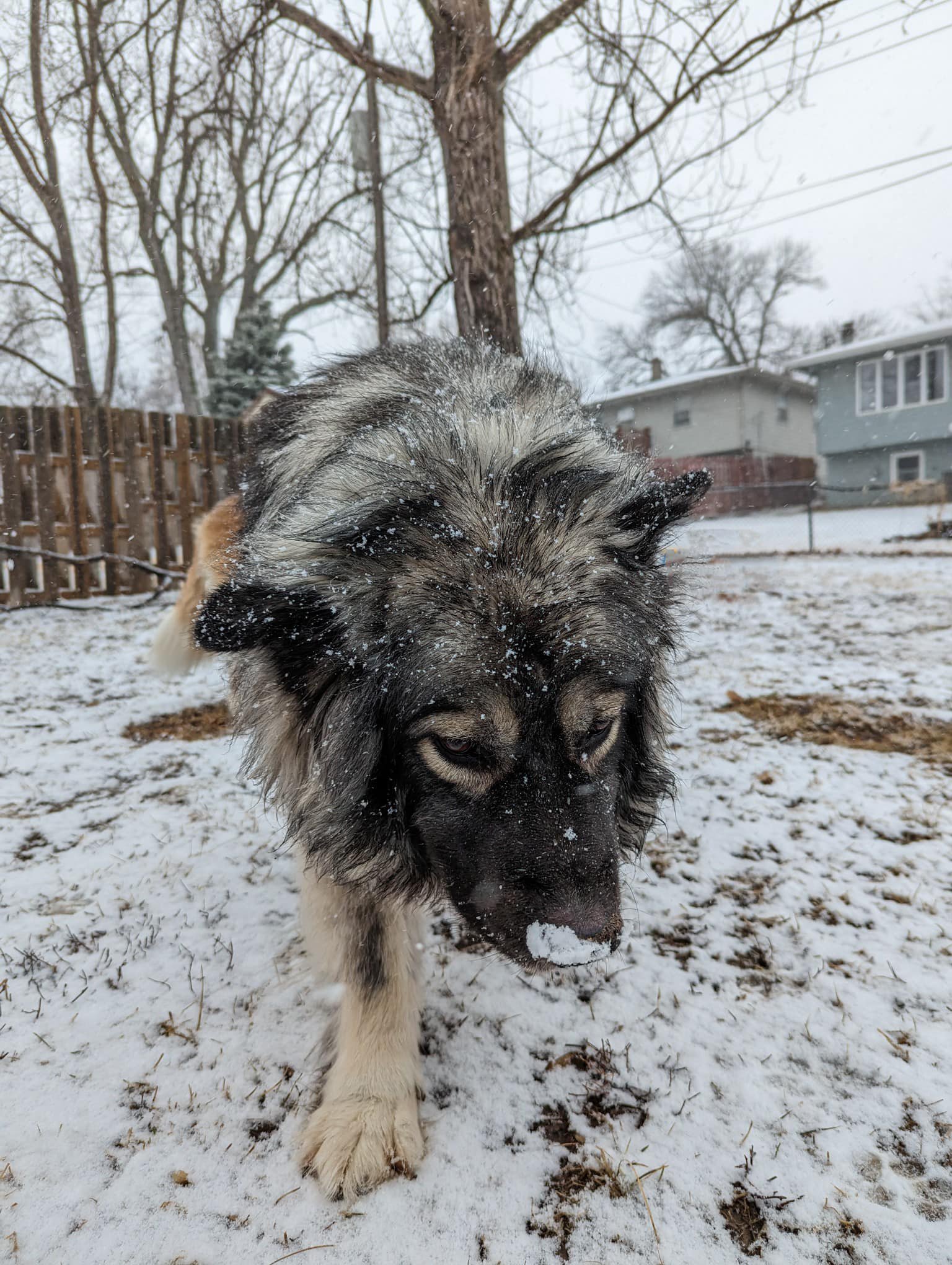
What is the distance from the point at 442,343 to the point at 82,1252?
2687mm

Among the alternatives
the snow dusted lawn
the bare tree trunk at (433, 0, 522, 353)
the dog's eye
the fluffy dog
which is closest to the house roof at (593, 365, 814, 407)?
the bare tree trunk at (433, 0, 522, 353)

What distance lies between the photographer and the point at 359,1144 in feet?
5.05

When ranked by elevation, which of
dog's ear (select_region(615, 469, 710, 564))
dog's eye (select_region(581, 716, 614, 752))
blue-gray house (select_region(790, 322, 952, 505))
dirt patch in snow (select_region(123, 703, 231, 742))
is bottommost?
dirt patch in snow (select_region(123, 703, 231, 742))

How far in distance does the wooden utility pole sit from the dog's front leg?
815 centimetres

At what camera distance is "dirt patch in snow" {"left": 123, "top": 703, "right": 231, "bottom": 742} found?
4.25 m

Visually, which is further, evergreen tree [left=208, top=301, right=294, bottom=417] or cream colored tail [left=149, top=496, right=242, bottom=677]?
Answer: evergreen tree [left=208, top=301, right=294, bottom=417]

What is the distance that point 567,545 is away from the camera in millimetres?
1662

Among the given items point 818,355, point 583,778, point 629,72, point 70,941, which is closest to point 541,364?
point 583,778

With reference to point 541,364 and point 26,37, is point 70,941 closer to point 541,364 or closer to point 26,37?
point 541,364

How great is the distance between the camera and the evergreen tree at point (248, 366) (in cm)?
1830

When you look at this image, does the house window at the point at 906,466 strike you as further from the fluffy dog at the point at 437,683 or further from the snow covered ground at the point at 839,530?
the fluffy dog at the point at 437,683

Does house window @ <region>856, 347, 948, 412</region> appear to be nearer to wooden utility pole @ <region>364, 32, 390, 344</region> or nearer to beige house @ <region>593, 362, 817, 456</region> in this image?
beige house @ <region>593, 362, 817, 456</region>

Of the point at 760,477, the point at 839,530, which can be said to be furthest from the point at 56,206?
the point at 760,477

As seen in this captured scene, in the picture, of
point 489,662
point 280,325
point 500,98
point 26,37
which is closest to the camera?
point 489,662
